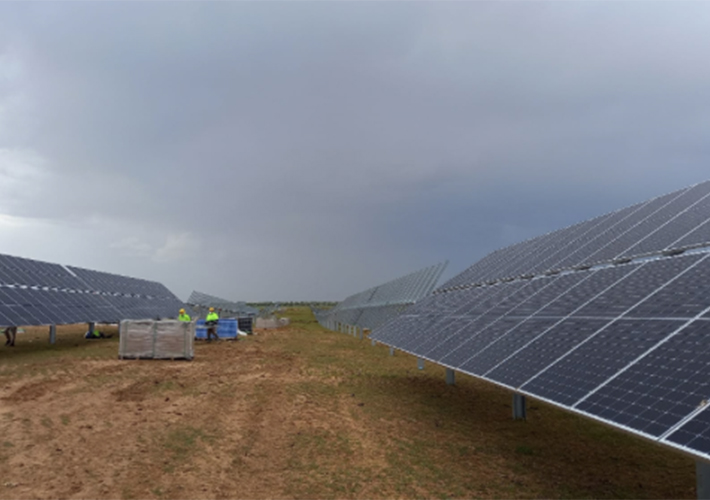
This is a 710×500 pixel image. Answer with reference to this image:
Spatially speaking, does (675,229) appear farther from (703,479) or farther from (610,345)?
(703,479)

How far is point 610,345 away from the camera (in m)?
7.84

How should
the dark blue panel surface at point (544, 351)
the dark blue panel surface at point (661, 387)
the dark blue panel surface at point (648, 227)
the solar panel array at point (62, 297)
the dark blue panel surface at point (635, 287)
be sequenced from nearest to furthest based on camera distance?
the dark blue panel surface at point (661, 387)
the dark blue panel surface at point (544, 351)
the dark blue panel surface at point (635, 287)
the dark blue panel surface at point (648, 227)
the solar panel array at point (62, 297)

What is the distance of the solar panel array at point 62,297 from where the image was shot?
2368 centimetres

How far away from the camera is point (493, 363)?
9914mm

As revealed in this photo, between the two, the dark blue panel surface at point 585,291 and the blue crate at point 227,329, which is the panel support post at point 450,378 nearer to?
the dark blue panel surface at point 585,291

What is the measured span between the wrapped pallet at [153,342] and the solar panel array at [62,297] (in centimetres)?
464

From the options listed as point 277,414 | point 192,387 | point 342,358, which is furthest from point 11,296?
point 277,414

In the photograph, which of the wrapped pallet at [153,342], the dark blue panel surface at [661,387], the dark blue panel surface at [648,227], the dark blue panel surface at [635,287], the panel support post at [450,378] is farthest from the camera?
the wrapped pallet at [153,342]

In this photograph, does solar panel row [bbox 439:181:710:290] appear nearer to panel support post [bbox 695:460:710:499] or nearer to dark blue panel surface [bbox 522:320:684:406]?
dark blue panel surface [bbox 522:320:684:406]

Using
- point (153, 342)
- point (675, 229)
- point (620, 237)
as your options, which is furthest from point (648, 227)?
point (153, 342)

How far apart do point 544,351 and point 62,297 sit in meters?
29.7

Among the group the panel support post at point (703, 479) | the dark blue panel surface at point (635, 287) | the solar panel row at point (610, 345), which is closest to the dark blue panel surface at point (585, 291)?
the solar panel row at point (610, 345)

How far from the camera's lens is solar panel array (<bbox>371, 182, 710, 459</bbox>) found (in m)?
5.96

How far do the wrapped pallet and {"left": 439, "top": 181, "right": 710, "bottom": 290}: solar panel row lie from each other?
13.5m
